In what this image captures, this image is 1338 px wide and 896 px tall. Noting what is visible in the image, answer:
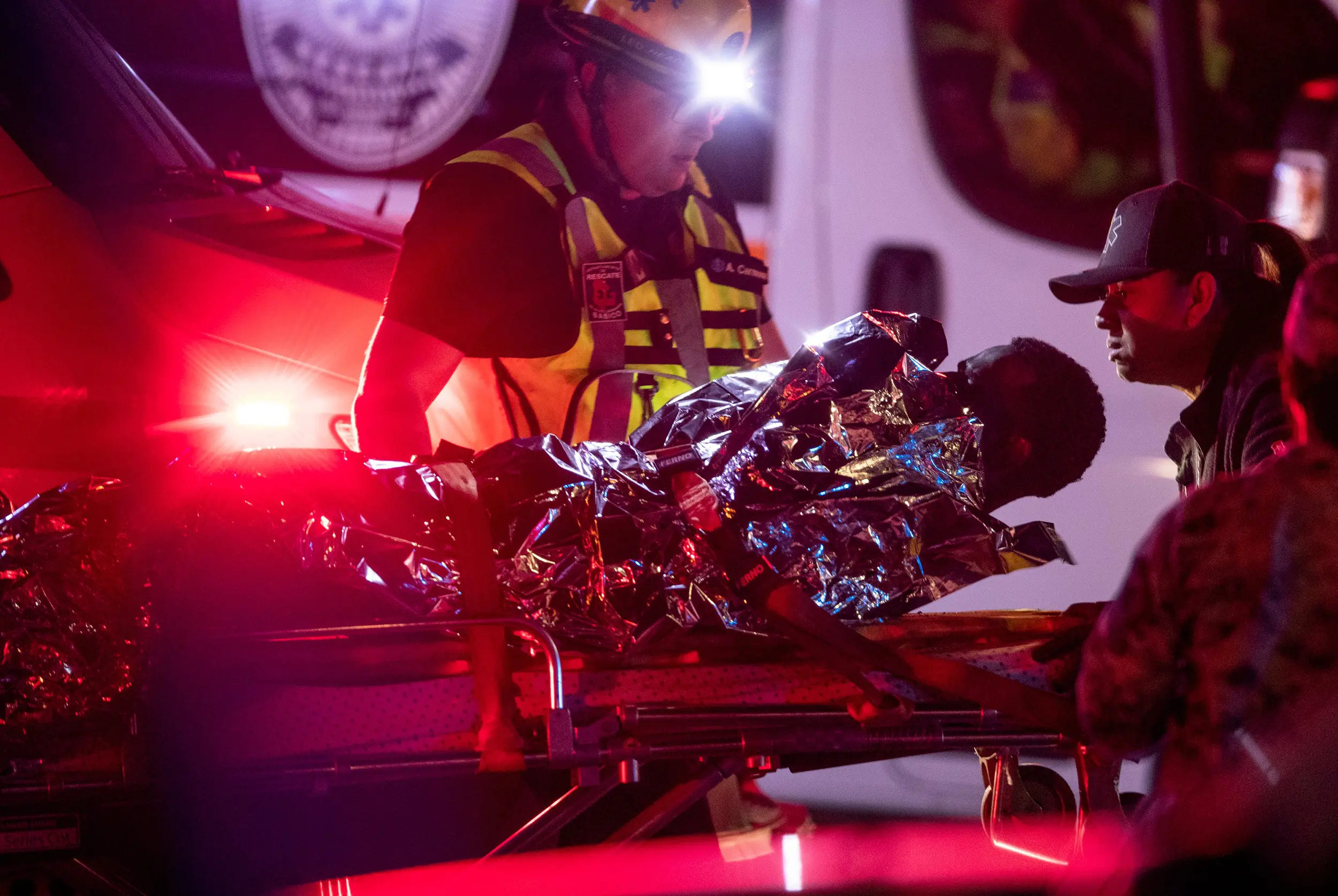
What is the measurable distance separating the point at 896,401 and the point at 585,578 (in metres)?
0.53

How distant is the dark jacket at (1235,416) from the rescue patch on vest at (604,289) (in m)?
1.01

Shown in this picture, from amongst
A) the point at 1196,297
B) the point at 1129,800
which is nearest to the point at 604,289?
the point at 1196,297

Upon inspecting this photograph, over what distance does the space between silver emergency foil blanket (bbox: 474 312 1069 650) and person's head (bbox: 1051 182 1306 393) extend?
0.47 metres

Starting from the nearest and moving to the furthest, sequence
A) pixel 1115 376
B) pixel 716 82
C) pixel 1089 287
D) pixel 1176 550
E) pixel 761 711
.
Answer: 1. pixel 1176 550
2. pixel 761 711
3. pixel 1089 287
4. pixel 716 82
5. pixel 1115 376

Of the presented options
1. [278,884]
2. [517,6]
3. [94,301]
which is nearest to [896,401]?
[278,884]

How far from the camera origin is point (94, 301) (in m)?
2.33

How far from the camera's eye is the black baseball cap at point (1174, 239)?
6.80 feet

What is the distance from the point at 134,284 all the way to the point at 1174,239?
6.31 ft

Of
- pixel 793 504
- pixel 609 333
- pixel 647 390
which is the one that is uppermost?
pixel 609 333

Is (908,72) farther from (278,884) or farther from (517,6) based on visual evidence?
(278,884)

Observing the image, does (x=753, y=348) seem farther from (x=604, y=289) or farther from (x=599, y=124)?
(x=599, y=124)

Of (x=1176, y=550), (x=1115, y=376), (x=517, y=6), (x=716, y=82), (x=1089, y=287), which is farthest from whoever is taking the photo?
(x=1115, y=376)

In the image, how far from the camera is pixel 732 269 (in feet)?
7.94

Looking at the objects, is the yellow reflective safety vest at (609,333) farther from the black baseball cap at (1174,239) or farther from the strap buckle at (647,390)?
the black baseball cap at (1174,239)
